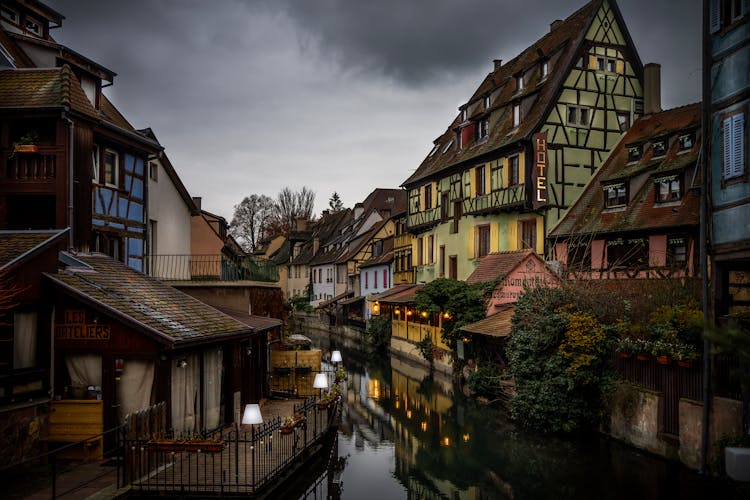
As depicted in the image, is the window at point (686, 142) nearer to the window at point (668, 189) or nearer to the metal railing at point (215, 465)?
the window at point (668, 189)

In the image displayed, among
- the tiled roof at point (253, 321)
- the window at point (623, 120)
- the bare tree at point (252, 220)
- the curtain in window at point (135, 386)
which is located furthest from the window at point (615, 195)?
the bare tree at point (252, 220)

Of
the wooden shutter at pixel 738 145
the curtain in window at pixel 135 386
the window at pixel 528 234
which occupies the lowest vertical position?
the curtain in window at pixel 135 386

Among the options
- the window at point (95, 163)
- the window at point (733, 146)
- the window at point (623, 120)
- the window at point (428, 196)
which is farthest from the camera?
the window at point (428, 196)

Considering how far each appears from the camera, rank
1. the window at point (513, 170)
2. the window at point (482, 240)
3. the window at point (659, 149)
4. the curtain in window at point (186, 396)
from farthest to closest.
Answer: the window at point (482, 240), the window at point (513, 170), the window at point (659, 149), the curtain in window at point (186, 396)

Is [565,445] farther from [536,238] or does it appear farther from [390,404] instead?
[536,238]

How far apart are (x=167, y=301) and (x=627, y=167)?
1917 cm

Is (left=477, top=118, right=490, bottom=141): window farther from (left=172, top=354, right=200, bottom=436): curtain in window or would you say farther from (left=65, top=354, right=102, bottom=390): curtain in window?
(left=65, top=354, right=102, bottom=390): curtain in window

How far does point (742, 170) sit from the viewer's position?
12086 millimetres

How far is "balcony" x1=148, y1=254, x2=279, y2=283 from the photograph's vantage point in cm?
1962

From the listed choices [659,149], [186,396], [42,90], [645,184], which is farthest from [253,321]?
[659,149]

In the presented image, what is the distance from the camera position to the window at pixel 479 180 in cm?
2999

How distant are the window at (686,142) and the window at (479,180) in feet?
31.0

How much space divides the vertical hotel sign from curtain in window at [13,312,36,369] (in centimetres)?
1956

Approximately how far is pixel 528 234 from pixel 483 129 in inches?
297
